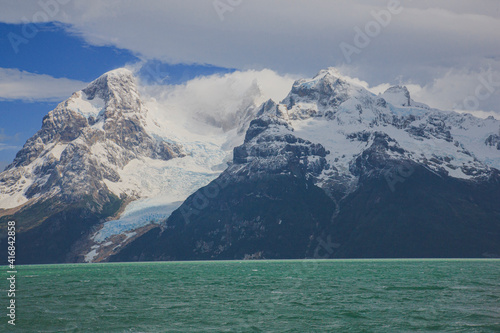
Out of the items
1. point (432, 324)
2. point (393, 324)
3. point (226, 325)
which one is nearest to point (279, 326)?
point (226, 325)

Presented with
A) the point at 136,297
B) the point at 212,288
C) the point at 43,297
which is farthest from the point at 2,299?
the point at 212,288

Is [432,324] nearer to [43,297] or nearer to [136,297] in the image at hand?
[136,297]

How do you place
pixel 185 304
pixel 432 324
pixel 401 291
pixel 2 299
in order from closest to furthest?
pixel 432 324
pixel 185 304
pixel 2 299
pixel 401 291

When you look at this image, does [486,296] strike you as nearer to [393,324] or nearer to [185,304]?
[393,324]

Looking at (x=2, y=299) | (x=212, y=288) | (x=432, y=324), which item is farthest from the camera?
(x=212, y=288)

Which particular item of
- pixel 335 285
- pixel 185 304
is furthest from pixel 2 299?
pixel 335 285

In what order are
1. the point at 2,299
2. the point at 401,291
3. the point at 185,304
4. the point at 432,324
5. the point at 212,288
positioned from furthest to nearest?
the point at 212,288 → the point at 401,291 → the point at 2,299 → the point at 185,304 → the point at 432,324

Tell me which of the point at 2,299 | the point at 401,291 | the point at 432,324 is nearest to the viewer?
the point at 432,324

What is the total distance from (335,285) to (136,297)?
49.9 meters

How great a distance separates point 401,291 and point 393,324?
43556 millimetres

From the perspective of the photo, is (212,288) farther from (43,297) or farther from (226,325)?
(226,325)

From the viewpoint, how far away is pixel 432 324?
71.2 meters

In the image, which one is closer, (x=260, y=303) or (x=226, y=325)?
(x=226, y=325)

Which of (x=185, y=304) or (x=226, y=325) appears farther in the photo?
(x=185, y=304)
